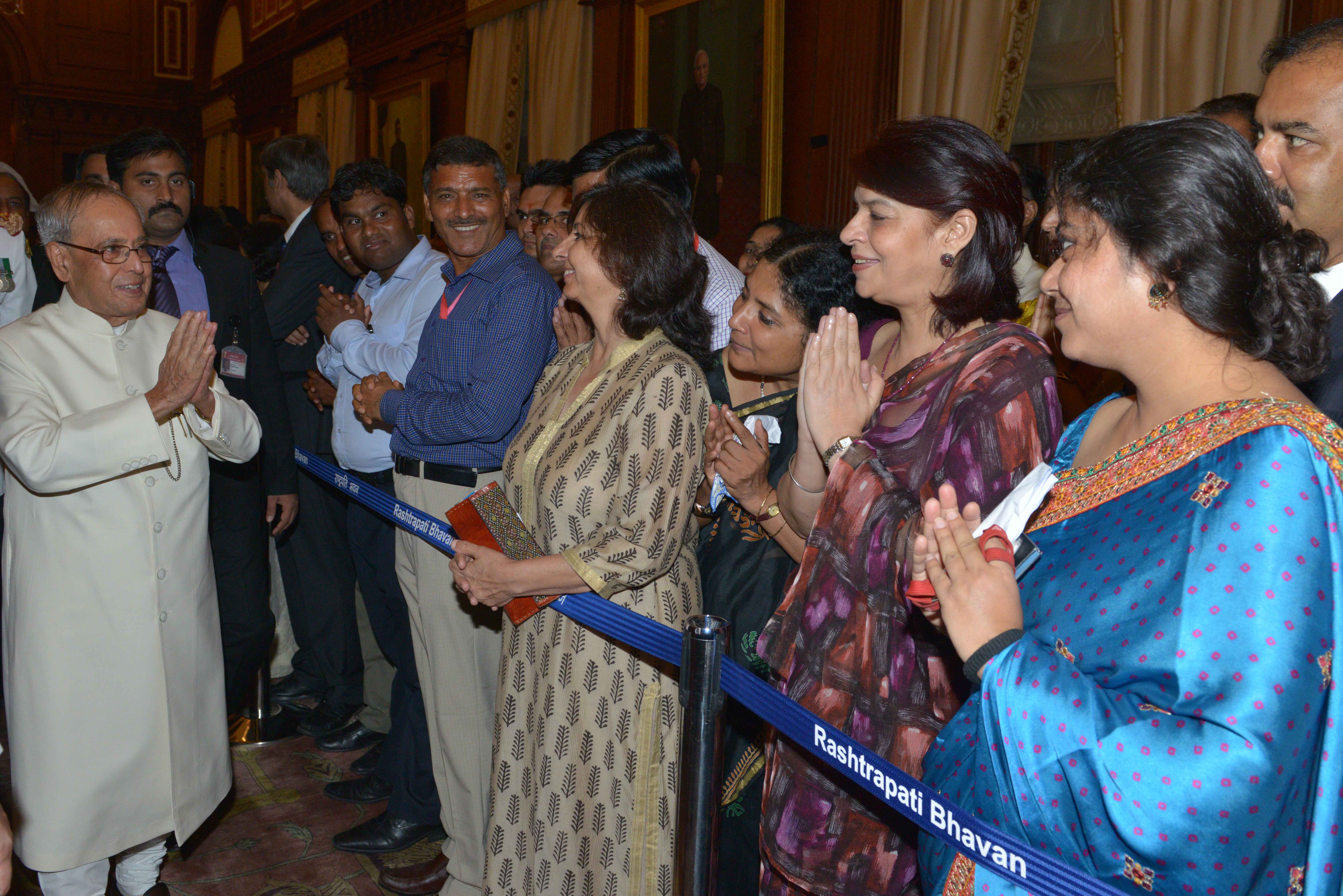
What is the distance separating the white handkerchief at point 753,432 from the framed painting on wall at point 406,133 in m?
7.50

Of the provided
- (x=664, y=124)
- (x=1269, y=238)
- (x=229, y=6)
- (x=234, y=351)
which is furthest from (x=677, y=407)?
(x=229, y=6)

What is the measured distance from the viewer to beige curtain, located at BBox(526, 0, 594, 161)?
24.7 feet

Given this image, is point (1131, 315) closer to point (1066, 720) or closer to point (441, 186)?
point (1066, 720)

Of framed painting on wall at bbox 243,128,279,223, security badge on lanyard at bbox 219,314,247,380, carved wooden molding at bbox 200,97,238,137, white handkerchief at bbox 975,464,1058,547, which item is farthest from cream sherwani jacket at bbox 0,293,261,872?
carved wooden molding at bbox 200,97,238,137

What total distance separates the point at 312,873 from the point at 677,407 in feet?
6.15

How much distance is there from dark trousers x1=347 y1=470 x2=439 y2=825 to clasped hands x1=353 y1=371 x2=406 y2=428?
274mm

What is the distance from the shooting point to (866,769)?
147 cm

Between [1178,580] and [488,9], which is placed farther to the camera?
[488,9]

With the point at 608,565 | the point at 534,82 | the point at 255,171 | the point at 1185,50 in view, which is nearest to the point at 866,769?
the point at 608,565

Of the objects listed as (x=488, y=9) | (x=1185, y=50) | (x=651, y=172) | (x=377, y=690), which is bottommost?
(x=377, y=690)

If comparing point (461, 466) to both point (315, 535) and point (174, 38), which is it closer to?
point (315, 535)

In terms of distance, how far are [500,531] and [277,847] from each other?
1.53m

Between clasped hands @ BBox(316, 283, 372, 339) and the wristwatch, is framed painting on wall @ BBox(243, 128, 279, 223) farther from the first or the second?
the wristwatch

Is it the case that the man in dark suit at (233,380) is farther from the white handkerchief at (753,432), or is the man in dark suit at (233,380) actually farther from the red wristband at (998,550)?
the red wristband at (998,550)
